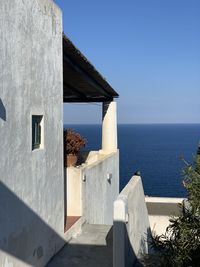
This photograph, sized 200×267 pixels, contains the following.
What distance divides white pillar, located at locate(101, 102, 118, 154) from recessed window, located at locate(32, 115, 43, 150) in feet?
29.9

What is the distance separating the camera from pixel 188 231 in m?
6.01

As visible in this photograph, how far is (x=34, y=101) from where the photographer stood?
27.1 feet

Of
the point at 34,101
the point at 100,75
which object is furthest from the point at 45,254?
the point at 100,75

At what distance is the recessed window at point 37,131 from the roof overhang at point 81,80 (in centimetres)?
248

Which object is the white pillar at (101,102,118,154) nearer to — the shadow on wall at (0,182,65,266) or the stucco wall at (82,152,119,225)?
the stucco wall at (82,152,119,225)

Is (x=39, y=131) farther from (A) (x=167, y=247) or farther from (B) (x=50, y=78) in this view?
(A) (x=167, y=247)

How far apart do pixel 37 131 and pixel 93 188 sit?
512 centimetres

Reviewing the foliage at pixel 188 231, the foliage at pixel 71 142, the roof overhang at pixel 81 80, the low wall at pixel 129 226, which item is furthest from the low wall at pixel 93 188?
the foliage at pixel 188 231

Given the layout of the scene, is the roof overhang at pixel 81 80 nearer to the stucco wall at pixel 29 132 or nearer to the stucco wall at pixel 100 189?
the stucco wall at pixel 29 132

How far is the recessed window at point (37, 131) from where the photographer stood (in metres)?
8.47

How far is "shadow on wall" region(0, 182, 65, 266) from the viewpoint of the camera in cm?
694

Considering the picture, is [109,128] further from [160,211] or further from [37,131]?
[37,131]

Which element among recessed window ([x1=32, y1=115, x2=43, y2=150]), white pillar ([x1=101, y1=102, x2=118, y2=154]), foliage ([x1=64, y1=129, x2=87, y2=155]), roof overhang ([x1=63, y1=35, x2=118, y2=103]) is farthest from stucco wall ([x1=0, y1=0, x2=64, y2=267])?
white pillar ([x1=101, y1=102, x2=118, y2=154])

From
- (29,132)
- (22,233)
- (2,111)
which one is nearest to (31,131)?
(29,132)
